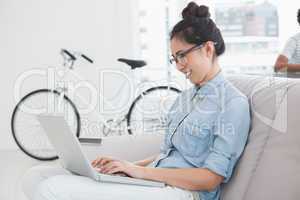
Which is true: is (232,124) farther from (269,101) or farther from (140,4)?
(140,4)

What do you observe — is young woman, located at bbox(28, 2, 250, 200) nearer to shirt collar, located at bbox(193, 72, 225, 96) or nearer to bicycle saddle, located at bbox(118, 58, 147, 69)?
shirt collar, located at bbox(193, 72, 225, 96)

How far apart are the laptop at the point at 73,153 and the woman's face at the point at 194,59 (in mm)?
416

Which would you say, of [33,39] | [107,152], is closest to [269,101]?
[107,152]

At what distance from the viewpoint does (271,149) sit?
1.41m

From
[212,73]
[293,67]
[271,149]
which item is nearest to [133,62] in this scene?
[293,67]

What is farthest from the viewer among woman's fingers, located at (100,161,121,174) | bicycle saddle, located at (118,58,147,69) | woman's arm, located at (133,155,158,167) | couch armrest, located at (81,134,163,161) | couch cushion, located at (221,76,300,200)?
bicycle saddle, located at (118,58,147,69)

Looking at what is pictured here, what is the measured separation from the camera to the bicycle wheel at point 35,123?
402 centimetres

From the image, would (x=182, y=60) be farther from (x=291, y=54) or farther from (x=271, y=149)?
(x=291, y=54)

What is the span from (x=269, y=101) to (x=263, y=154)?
195mm

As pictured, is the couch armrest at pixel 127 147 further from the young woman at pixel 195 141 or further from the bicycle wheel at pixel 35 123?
the bicycle wheel at pixel 35 123

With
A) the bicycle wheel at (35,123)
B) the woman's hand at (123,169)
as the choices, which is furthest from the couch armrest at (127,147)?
the bicycle wheel at (35,123)

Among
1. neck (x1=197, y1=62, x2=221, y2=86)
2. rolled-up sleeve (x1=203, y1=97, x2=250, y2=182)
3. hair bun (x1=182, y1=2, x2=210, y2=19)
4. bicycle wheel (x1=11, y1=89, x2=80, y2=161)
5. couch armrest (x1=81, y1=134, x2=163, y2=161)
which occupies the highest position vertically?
hair bun (x1=182, y1=2, x2=210, y2=19)

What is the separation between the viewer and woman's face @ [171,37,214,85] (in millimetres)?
1530

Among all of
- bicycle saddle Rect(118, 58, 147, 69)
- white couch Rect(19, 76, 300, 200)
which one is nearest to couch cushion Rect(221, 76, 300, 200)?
white couch Rect(19, 76, 300, 200)
